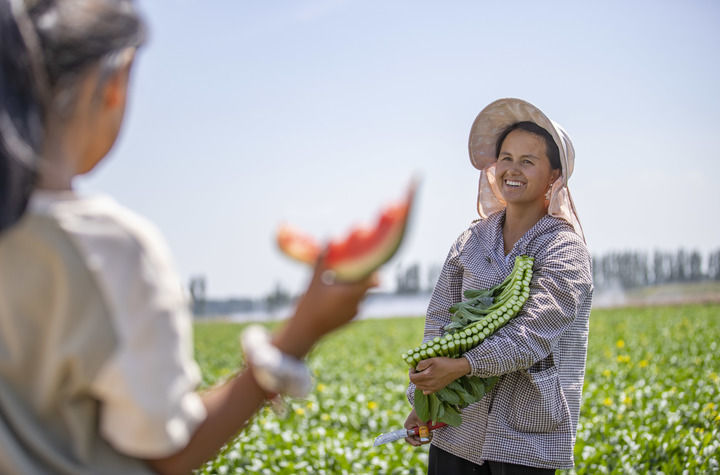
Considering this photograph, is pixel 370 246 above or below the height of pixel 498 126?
below

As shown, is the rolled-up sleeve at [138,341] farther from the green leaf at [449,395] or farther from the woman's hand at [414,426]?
the woman's hand at [414,426]

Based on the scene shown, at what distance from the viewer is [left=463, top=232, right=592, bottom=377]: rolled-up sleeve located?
2.24 m

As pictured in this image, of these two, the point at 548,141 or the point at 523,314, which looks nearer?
the point at 523,314

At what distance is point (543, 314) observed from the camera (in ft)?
7.50

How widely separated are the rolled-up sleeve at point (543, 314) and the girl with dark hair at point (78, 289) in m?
1.27

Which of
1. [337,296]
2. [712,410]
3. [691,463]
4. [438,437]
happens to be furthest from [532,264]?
[712,410]

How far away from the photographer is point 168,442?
39.6 inches

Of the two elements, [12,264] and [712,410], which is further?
[712,410]

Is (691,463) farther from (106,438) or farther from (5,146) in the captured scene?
(5,146)

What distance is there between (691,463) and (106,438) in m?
4.20

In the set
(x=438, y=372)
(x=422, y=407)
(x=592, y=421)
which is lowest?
(x=592, y=421)

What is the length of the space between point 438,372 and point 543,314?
1.34 ft

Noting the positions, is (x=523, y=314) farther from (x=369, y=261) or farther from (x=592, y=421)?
(x=592, y=421)

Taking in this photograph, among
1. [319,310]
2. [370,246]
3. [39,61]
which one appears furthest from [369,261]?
[39,61]
